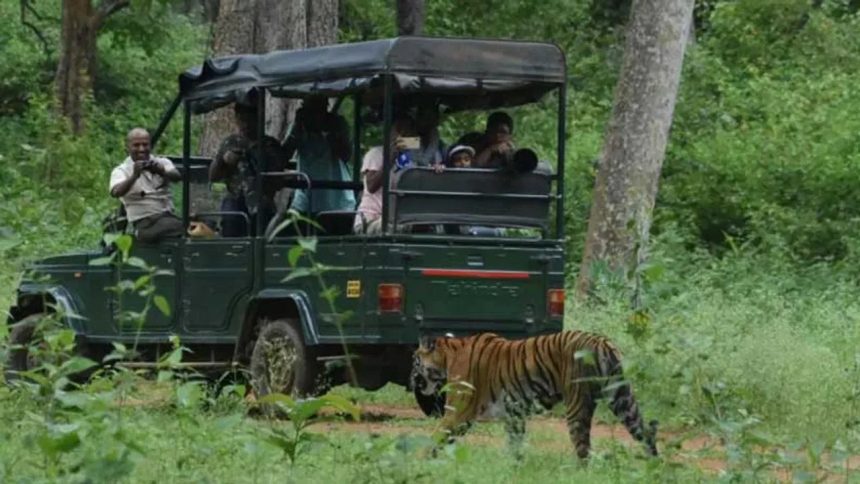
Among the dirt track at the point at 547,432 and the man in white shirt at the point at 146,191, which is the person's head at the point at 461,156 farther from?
the man in white shirt at the point at 146,191

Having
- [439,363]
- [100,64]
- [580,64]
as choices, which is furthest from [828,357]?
[100,64]

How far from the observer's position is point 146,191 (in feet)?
52.0

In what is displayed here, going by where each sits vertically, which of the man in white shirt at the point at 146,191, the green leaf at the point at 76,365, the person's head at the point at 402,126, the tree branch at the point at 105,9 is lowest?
the green leaf at the point at 76,365

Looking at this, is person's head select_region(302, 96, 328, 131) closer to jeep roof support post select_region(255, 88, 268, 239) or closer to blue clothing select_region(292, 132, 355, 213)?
blue clothing select_region(292, 132, 355, 213)

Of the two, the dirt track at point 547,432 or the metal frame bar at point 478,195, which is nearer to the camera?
the dirt track at point 547,432

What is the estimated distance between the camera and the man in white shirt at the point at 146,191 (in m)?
15.7

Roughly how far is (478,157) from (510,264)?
1027 mm

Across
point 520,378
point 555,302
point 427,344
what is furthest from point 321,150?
point 520,378

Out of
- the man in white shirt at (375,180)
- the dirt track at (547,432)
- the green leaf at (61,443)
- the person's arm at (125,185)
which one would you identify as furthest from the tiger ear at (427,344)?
the green leaf at (61,443)

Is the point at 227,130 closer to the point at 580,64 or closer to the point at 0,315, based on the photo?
the point at 0,315

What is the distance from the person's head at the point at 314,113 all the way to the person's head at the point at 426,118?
3.55ft

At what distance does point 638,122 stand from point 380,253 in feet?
30.8

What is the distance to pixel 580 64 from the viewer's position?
34.5 meters

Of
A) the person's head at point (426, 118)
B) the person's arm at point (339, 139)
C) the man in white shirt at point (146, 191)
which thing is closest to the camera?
the person's head at point (426, 118)
